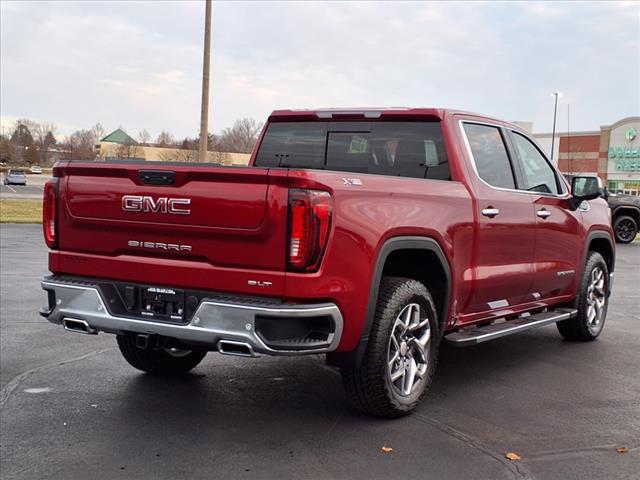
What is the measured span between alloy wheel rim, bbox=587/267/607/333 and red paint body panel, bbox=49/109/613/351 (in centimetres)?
217

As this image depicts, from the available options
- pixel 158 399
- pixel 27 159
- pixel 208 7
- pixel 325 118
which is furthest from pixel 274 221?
pixel 27 159

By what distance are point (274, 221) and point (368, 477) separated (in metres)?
1.40

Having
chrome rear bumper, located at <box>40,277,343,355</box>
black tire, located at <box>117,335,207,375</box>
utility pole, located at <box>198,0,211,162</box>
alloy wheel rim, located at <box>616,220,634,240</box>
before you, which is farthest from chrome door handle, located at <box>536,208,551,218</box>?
alloy wheel rim, located at <box>616,220,634,240</box>

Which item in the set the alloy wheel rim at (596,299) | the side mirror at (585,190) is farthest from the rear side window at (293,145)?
the alloy wheel rim at (596,299)

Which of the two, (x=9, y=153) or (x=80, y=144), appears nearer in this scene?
(x=80, y=144)

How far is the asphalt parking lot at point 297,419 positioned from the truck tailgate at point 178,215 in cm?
96

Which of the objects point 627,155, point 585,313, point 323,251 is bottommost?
point 585,313

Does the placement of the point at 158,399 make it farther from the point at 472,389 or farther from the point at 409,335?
the point at 472,389

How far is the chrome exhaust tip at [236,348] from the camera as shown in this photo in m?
3.97

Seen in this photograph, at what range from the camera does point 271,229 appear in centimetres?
398

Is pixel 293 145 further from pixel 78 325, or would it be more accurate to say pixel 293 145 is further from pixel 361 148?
pixel 78 325

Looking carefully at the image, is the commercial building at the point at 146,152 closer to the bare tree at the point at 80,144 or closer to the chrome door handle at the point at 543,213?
the bare tree at the point at 80,144

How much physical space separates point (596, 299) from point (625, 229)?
602 inches

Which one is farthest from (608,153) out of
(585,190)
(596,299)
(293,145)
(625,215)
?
(293,145)
